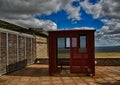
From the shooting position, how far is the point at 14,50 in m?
12.6

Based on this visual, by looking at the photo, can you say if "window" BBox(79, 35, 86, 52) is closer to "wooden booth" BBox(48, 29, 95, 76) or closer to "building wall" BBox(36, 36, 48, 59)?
"wooden booth" BBox(48, 29, 95, 76)

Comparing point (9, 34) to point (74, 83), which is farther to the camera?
point (9, 34)

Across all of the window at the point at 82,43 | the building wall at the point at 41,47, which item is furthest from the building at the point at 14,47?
the window at the point at 82,43

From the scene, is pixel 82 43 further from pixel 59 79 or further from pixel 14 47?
pixel 14 47

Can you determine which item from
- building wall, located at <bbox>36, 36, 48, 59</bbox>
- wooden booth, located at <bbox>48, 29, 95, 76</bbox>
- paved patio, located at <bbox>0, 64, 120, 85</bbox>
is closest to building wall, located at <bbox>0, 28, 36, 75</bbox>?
paved patio, located at <bbox>0, 64, 120, 85</bbox>

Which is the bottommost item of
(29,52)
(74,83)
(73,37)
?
(74,83)

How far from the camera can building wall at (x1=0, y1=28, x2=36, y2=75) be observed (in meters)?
10.9

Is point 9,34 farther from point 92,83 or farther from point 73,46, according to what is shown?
point 92,83

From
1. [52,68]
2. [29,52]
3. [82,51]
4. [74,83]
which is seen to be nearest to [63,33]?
[82,51]

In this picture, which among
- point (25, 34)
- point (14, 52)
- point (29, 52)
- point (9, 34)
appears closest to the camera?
point (9, 34)

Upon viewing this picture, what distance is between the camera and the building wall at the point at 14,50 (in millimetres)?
10930

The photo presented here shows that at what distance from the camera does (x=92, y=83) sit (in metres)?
8.64

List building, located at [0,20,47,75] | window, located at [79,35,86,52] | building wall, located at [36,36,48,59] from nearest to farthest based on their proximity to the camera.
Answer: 1. building, located at [0,20,47,75]
2. window, located at [79,35,86,52]
3. building wall, located at [36,36,48,59]

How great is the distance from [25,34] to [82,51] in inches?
233
